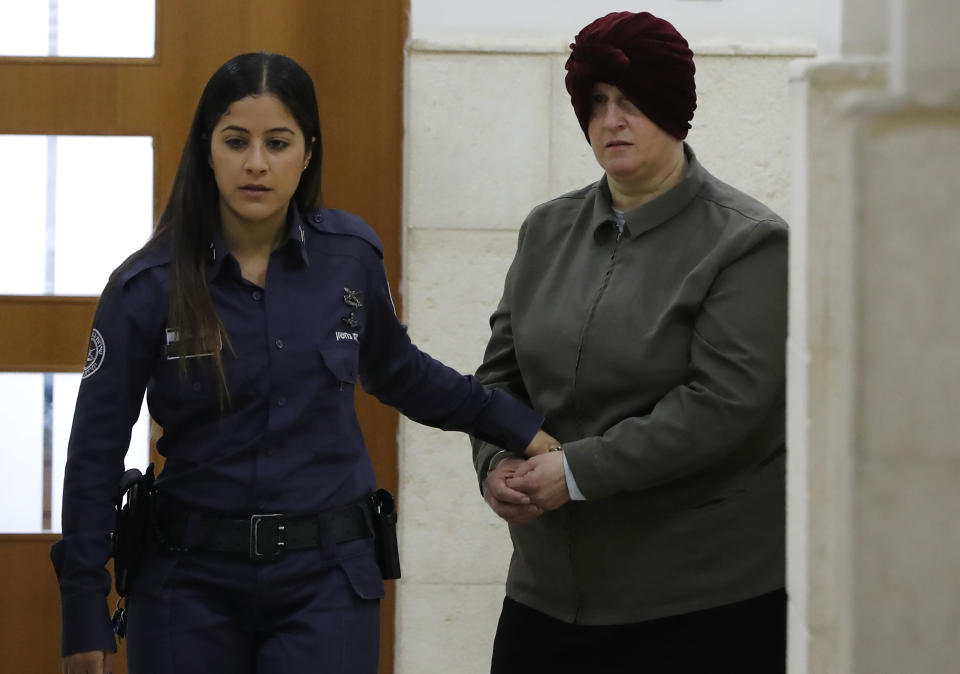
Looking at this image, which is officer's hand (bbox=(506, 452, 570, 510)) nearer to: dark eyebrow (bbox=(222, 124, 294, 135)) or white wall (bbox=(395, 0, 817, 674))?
dark eyebrow (bbox=(222, 124, 294, 135))

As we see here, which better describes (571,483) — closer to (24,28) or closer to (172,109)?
(172,109)

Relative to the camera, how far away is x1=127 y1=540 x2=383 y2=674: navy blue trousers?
2262 millimetres

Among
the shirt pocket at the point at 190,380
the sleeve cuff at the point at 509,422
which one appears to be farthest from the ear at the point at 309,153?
the sleeve cuff at the point at 509,422

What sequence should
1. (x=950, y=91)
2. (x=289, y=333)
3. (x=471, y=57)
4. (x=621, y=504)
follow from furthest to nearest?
(x=471, y=57) < (x=621, y=504) < (x=289, y=333) < (x=950, y=91)

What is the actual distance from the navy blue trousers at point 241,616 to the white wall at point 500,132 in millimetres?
1216

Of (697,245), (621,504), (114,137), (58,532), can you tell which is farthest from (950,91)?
(58,532)

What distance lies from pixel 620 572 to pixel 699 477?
220mm

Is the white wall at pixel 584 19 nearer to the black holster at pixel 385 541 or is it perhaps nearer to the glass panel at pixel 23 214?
the glass panel at pixel 23 214

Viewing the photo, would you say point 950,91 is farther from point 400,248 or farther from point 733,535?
point 400,248

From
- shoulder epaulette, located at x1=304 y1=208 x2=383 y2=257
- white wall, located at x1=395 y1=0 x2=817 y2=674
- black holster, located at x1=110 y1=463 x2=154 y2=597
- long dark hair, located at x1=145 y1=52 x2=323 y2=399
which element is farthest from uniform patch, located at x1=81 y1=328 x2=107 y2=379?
white wall, located at x1=395 y1=0 x2=817 y2=674

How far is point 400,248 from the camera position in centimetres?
359

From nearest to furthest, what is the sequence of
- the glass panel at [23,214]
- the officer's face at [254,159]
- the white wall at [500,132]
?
the officer's face at [254,159], the white wall at [500,132], the glass panel at [23,214]

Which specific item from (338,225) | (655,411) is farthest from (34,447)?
(655,411)

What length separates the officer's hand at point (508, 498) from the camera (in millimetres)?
2513
